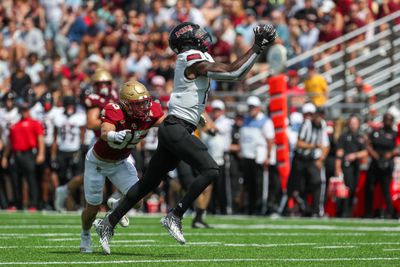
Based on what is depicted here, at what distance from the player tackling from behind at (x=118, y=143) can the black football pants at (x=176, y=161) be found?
0.67ft

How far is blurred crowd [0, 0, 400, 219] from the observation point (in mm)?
18828

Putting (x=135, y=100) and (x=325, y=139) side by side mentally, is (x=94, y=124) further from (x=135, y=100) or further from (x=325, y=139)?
(x=325, y=139)

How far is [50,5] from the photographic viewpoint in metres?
25.5

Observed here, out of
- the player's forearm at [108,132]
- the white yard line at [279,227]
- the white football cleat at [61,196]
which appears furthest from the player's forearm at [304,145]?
the player's forearm at [108,132]

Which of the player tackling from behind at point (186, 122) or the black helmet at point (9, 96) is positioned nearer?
the player tackling from behind at point (186, 122)

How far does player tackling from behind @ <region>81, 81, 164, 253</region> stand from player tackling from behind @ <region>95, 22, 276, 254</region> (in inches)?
7.8

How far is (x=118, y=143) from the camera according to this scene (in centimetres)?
939

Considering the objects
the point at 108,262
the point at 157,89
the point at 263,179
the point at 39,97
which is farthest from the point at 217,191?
the point at 108,262

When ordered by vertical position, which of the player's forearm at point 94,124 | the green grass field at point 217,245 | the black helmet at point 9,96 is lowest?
the green grass field at point 217,245

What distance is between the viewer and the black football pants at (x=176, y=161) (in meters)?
9.37

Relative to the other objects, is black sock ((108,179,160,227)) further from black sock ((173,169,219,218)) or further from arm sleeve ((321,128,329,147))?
arm sleeve ((321,128,329,147))

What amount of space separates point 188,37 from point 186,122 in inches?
28.0

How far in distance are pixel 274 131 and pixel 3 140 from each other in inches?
190

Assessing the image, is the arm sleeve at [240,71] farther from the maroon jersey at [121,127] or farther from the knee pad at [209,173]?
the maroon jersey at [121,127]
